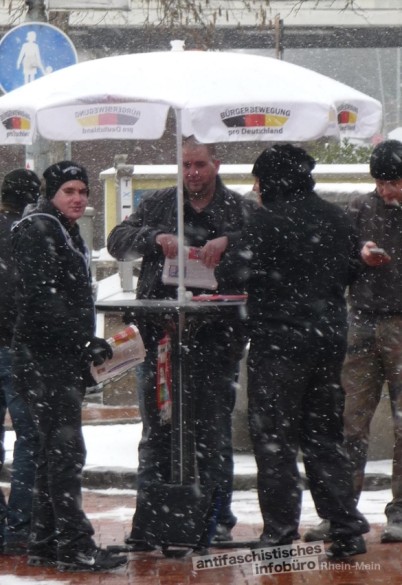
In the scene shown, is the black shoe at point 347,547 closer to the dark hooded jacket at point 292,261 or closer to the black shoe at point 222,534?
the black shoe at point 222,534

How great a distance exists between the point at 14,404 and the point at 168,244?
1112mm

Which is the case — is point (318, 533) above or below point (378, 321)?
below

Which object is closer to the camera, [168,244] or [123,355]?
[123,355]

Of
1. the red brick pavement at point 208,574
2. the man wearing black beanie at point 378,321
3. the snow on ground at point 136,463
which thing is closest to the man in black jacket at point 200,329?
the red brick pavement at point 208,574

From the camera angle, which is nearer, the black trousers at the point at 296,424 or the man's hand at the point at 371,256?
the black trousers at the point at 296,424

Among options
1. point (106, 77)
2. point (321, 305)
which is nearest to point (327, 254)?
point (321, 305)

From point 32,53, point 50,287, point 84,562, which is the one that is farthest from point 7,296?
point 32,53

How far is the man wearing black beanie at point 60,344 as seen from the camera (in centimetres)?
629

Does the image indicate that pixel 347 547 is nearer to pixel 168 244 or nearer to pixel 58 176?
pixel 168 244

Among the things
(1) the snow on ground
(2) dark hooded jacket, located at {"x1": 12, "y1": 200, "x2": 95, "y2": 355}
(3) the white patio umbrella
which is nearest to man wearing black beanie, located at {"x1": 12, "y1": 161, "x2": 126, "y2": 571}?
(2) dark hooded jacket, located at {"x1": 12, "y1": 200, "x2": 95, "y2": 355}

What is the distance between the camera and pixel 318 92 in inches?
259

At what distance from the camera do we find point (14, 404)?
273 inches

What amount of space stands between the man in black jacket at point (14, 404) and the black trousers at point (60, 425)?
443 mm

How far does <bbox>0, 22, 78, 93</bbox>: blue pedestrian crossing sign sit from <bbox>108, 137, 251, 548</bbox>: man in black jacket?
4149 millimetres
